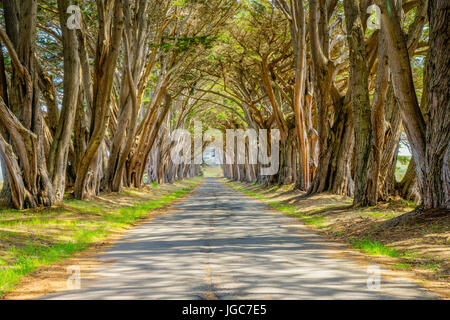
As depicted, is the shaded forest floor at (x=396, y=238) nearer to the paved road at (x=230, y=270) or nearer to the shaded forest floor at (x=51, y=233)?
the paved road at (x=230, y=270)

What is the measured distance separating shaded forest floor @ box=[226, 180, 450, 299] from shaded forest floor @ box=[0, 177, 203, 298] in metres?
4.46

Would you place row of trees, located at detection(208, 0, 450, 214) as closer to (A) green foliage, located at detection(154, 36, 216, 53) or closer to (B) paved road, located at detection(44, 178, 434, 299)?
(A) green foliage, located at detection(154, 36, 216, 53)

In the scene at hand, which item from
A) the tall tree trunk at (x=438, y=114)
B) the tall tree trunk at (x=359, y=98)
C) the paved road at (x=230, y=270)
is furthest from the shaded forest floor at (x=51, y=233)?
the tall tree trunk at (x=359, y=98)

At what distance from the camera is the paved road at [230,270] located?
4957mm

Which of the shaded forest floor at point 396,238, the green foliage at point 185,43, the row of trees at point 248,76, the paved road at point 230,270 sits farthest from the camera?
the green foliage at point 185,43

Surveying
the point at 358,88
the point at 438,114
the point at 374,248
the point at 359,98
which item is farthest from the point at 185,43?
the point at 374,248

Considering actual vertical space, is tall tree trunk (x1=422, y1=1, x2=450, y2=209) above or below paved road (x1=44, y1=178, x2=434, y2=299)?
above

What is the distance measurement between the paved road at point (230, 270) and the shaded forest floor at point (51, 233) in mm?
717

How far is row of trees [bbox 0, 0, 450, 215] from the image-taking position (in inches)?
377

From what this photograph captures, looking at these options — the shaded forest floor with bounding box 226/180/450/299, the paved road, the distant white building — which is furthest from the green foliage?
the distant white building

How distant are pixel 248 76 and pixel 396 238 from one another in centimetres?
2249
